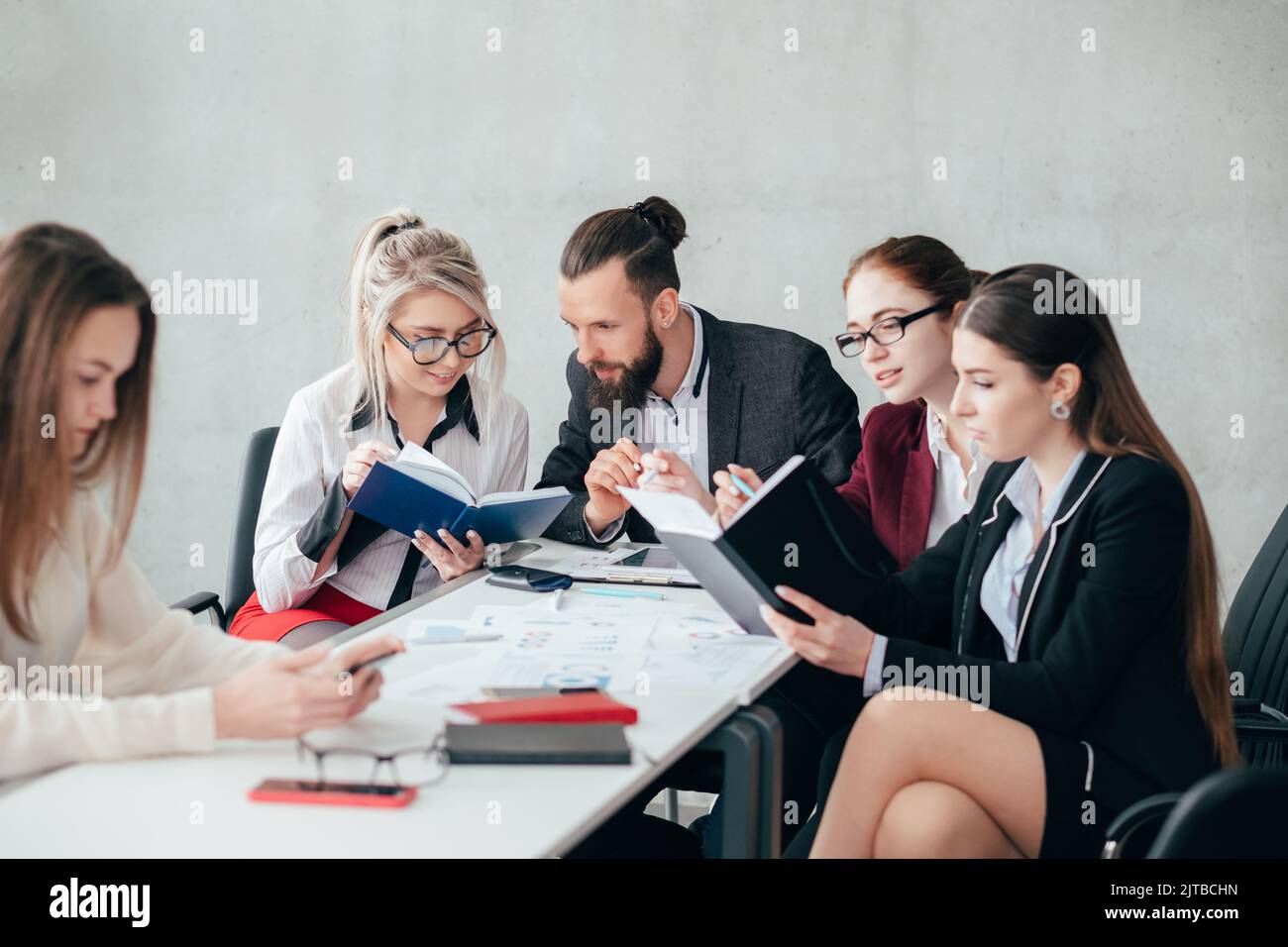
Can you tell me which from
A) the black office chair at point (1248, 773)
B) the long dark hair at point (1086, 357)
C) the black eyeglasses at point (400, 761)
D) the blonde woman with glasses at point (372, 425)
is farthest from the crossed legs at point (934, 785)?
the blonde woman with glasses at point (372, 425)

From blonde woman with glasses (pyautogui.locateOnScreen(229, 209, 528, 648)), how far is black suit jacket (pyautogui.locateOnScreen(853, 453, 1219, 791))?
1193 millimetres

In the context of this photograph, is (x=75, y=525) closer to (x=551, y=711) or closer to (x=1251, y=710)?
(x=551, y=711)

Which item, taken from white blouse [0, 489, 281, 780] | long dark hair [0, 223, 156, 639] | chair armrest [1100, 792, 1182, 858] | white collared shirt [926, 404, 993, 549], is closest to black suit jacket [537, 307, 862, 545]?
white collared shirt [926, 404, 993, 549]

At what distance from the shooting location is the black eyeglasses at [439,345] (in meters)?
2.74

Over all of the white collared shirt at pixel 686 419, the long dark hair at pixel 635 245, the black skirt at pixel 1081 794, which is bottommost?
the black skirt at pixel 1081 794

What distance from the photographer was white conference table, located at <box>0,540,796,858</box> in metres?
1.24

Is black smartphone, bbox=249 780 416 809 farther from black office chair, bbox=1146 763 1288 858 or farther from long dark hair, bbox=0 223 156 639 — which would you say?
black office chair, bbox=1146 763 1288 858

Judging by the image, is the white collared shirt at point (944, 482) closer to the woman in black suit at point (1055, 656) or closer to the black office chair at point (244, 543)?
the woman in black suit at point (1055, 656)

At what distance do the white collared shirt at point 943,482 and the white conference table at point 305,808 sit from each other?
4.07 feet

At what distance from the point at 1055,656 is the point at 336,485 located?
1.46m

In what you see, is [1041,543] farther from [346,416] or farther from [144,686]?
[346,416]

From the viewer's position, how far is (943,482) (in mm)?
2699

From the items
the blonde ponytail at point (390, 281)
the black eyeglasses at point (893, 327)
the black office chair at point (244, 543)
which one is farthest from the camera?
the black office chair at point (244, 543)

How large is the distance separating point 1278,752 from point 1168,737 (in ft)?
1.53
